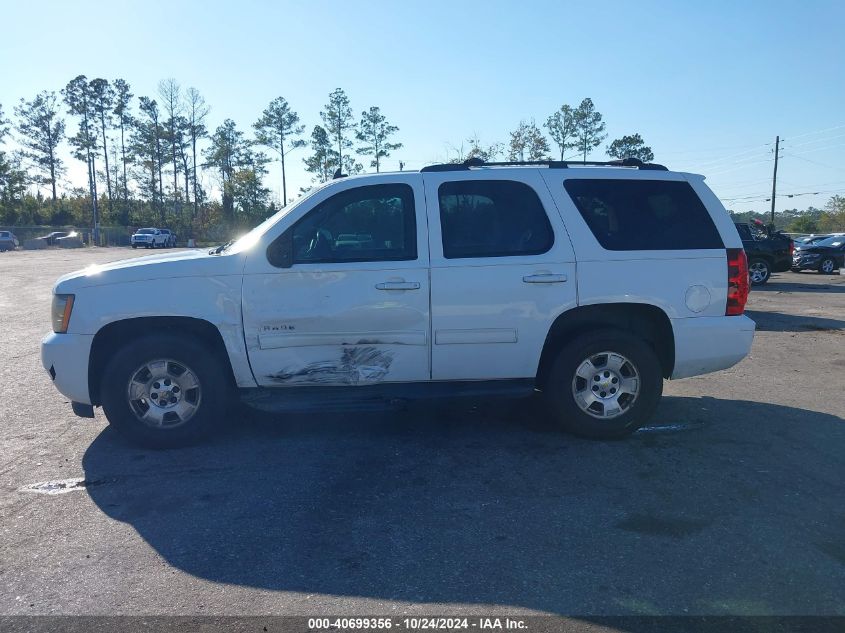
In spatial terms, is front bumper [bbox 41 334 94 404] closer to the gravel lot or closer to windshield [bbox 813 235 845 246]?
the gravel lot

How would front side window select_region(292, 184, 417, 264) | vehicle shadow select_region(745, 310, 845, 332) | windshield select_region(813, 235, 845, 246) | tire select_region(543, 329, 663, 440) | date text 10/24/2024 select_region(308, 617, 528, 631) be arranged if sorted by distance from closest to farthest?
date text 10/24/2024 select_region(308, 617, 528, 631)
front side window select_region(292, 184, 417, 264)
tire select_region(543, 329, 663, 440)
vehicle shadow select_region(745, 310, 845, 332)
windshield select_region(813, 235, 845, 246)

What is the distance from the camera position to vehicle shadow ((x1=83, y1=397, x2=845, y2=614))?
3.50 m

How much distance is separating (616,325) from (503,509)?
2.06m

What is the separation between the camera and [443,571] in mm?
3609

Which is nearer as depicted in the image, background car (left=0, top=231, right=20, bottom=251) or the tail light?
the tail light

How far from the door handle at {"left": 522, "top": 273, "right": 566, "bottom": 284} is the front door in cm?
78

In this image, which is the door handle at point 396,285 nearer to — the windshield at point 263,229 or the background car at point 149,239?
the windshield at point 263,229

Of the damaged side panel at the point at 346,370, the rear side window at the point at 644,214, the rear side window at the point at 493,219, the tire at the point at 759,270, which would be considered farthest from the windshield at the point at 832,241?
the damaged side panel at the point at 346,370

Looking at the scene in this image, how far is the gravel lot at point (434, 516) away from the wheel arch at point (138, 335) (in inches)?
25.0

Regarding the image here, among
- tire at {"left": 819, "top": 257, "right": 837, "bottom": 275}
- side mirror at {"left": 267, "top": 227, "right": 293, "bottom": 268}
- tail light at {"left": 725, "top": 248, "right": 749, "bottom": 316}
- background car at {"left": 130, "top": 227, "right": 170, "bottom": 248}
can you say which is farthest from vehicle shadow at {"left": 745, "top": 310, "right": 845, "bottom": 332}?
background car at {"left": 130, "top": 227, "right": 170, "bottom": 248}

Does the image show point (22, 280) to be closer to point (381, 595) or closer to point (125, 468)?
point (125, 468)

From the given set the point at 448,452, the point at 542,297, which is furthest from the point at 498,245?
the point at 448,452

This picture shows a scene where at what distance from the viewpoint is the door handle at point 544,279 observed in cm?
537

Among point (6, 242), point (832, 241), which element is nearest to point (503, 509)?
point (832, 241)
